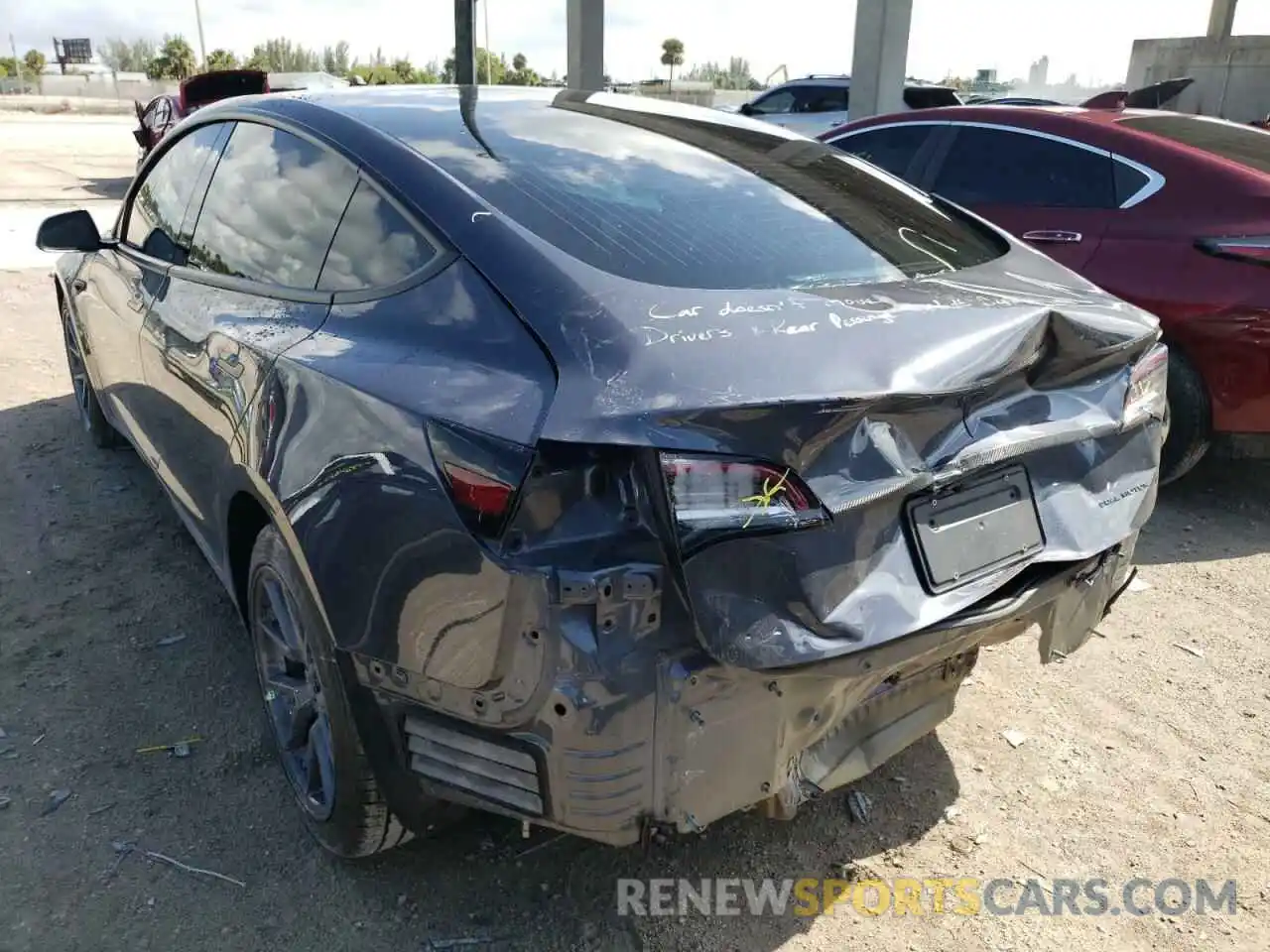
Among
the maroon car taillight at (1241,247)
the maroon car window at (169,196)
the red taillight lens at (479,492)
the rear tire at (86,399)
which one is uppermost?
the maroon car window at (169,196)

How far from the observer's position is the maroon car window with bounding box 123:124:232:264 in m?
3.33

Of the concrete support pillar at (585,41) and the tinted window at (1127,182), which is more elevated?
the concrete support pillar at (585,41)

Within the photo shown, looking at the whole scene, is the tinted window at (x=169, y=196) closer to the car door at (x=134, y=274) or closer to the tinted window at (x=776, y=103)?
the car door at (x=134, y=274)

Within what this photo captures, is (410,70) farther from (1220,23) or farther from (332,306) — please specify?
(332,306)

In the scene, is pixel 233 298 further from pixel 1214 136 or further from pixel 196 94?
pixel 196 94

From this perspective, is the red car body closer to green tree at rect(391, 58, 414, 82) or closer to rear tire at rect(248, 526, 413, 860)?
rear tire at rect(248, 526, 413, 860)

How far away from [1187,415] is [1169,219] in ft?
2.75

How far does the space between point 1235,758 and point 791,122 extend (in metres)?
12.9

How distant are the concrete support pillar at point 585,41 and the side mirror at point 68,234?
34.8 ft

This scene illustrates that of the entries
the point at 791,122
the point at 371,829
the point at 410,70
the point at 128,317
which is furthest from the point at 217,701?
the point at 410,70

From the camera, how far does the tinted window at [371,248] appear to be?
2.22 m

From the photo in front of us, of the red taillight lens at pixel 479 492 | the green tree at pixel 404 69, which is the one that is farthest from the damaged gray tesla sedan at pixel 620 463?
the green tree at pixel 404 69

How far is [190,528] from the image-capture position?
10.4ft

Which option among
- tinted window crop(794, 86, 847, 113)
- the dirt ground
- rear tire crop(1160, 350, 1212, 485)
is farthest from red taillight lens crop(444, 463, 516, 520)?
tinted window crop(794, 86, 847, 113)
